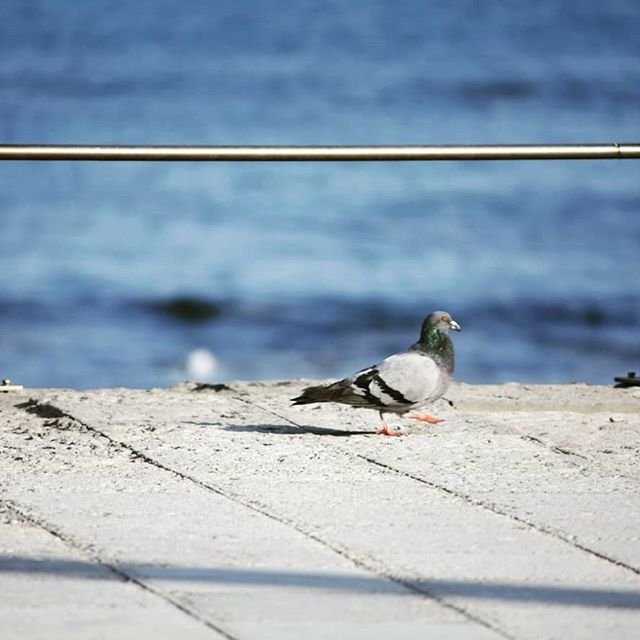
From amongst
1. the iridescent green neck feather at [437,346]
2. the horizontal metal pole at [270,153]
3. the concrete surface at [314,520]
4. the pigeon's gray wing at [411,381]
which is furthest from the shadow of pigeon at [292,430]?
the horizontal metal pole at [270,153]

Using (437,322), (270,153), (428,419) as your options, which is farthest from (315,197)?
(270,153)

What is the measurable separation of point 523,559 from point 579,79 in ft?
68.9

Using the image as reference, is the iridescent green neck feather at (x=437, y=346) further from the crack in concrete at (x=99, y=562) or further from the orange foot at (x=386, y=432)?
the crack in concrete at (x=99, y=562)

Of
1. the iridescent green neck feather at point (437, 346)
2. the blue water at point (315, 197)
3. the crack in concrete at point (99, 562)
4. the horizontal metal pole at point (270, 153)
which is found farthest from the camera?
the blue water at point (315, 197)

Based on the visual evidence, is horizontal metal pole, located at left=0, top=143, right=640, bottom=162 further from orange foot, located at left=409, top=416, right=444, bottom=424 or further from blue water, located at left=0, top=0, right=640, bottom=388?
blue water, located at left=0, top=0, right=640, bottom=388

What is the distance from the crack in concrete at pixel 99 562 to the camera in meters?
2.38

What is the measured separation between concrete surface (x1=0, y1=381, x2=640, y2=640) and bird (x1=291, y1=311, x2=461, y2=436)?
10 centimetres

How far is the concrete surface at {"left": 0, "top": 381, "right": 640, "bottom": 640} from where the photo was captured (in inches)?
95.8

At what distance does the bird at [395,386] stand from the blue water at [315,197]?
6.05 metres

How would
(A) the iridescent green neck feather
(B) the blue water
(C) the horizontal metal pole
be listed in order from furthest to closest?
(B) the blue water → (A) the iridescent green neck feather → (C) the horizontal metal pole

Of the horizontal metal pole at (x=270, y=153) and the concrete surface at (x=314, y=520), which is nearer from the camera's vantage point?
the concrete surface at (x=314, y=520)

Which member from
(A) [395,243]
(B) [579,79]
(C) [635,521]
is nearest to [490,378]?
(A) [395,243]

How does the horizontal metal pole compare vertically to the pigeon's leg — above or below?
above

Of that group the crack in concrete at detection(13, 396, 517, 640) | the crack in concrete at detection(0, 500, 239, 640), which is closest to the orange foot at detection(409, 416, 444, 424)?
the crack in concrete at detection(13, 396, 517, 640)
